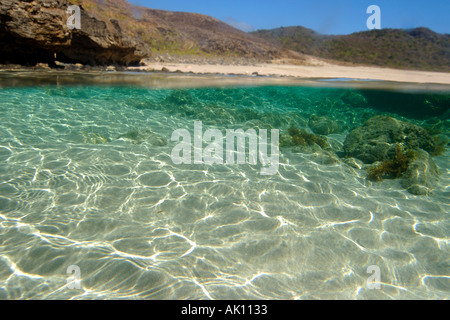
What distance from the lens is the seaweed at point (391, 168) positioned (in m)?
6.59

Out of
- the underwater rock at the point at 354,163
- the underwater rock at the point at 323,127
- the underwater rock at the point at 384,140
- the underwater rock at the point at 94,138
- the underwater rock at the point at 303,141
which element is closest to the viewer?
the underwater rock at the point at 94,138

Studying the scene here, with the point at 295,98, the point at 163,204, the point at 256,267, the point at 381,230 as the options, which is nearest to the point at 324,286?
the point at 256,267

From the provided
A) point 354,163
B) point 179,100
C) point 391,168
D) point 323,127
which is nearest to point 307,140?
point 354,163

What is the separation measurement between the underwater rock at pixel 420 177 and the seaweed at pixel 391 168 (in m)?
0.13

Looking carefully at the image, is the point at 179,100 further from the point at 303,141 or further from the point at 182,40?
the point at 182,40

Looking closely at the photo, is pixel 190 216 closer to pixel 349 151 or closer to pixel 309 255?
pixel 309 255

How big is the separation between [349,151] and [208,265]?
269 inches

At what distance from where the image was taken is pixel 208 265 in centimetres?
337

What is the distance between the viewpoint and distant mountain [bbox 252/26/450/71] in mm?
27561

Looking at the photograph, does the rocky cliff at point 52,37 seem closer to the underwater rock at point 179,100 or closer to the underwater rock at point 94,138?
the underwater rock at point 179,100

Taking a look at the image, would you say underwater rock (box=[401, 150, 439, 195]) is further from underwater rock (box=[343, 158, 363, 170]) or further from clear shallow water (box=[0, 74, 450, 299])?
underwater rock (box=[343, 158, 363, 170])

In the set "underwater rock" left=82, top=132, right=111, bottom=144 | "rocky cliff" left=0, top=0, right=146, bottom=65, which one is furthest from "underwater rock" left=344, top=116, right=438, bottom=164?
"rocky cliff" left=0, top=0, right=146, bottom=65

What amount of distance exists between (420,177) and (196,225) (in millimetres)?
5822

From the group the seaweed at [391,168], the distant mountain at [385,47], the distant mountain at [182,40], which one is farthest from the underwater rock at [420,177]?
the distant mountain at [385,47]
